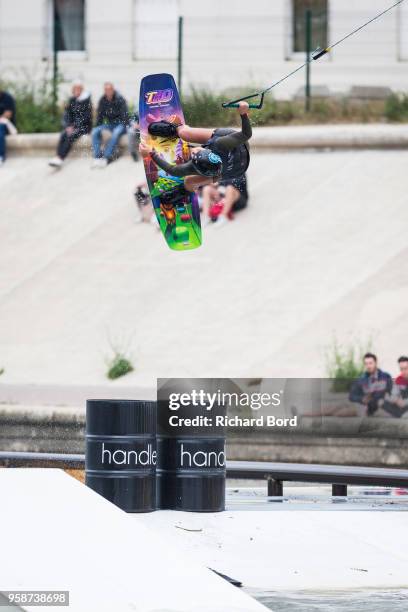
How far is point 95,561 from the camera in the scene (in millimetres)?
8422

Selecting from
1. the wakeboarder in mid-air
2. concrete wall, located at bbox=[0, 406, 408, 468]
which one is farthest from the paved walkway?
the wakeboarder in mid-air

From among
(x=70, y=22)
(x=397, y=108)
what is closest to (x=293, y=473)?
(x=397, y=108)

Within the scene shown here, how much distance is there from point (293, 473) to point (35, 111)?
18.0 meters

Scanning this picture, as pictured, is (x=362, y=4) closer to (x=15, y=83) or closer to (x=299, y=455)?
(x=15, y=83)

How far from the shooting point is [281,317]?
2436cm

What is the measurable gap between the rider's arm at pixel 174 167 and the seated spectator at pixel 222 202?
11634 millimetres

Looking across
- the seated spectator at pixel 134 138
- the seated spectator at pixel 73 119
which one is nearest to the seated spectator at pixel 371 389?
the seated spectator at pixel 134 138

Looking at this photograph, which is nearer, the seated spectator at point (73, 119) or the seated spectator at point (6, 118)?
the seated spectator at point (73, 119)

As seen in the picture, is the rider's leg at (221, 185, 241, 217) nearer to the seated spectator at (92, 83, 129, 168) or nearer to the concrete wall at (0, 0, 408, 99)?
the concrete wall at (0, 0, 408, 99)

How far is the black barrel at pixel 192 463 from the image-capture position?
489 inches

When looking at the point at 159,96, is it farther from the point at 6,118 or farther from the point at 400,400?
the point at 6,118

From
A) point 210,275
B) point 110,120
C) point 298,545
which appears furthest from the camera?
point 210,275

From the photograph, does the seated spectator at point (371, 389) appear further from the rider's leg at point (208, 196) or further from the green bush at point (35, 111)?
the green bush at point (35, 111)

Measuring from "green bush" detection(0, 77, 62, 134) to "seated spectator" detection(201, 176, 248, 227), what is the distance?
522 cm
